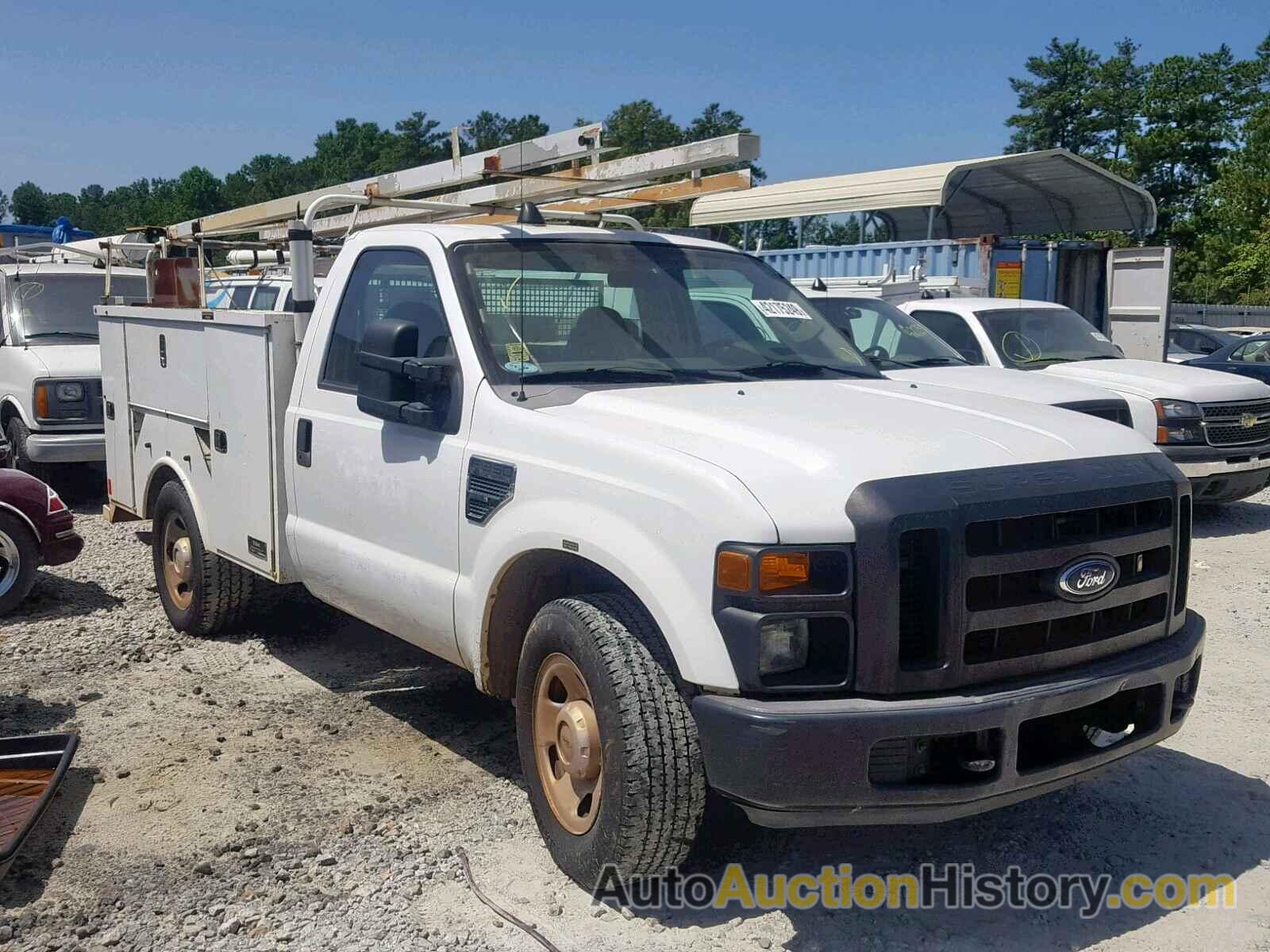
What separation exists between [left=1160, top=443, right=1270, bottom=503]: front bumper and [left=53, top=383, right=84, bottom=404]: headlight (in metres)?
8.79

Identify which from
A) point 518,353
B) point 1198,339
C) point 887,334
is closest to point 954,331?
point 887,334

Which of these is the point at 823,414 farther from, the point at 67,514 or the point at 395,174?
the point at 67,514

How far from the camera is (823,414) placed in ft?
12.4

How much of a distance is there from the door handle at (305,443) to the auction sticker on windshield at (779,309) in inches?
73.4

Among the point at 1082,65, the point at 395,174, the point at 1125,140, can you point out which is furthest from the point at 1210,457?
the point at 1082,65

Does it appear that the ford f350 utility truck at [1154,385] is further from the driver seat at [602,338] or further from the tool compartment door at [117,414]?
the tool compartment door at [117,414]

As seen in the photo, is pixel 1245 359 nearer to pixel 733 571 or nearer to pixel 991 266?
pixel 991 266

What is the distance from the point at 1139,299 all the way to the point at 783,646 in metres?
13.5

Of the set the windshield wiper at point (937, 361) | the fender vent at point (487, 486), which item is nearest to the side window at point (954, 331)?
the windshield wiper at point (937, 361)

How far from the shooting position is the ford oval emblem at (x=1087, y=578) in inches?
132

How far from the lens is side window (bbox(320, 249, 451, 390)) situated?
449cm

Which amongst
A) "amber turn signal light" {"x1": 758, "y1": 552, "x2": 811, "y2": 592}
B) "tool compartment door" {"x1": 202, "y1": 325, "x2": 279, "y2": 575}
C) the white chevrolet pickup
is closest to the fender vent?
the white chevrolet pickup

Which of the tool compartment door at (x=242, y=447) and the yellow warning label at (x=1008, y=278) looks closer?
the tool compartment door at (x=242, y=447)

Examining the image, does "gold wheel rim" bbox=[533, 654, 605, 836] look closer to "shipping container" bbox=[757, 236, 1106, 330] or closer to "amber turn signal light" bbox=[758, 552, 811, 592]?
"amber turn signal light" bbox=[758, 552, 811, 592]
